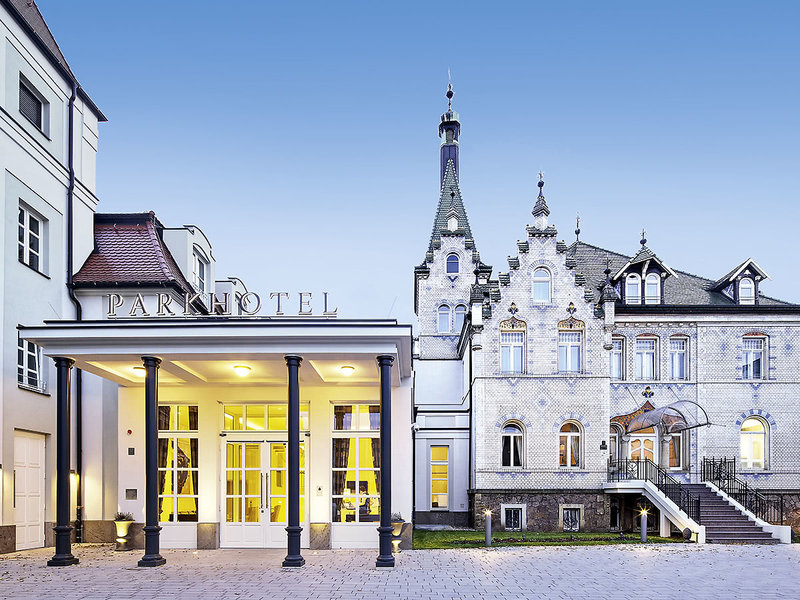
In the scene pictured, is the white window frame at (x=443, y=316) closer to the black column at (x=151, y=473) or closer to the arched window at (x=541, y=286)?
the arched window at (x=541, y=286)

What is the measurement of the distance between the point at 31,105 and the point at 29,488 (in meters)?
10.00

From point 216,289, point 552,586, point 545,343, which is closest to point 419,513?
point 545,343

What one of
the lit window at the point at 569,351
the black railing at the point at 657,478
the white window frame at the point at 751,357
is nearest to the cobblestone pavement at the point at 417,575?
the black railing at the point at 657,478

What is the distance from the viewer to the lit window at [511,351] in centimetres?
2664

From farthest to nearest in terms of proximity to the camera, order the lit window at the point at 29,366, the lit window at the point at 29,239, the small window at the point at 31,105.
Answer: the small window at the point at 31,105
the lit window at the point at 29,239
the lit window at the point at 29,366

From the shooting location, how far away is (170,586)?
12523 mm

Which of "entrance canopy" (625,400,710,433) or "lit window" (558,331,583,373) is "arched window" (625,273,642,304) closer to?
"lit window" (558,331,583,373)

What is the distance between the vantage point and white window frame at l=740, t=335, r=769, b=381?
2705 cm

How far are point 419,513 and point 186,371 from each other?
50.3 ft

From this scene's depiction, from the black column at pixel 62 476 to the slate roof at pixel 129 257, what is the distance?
6.38 meters

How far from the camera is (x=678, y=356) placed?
89.7 feet

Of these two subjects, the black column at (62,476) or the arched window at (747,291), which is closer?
the black column at (62,476)

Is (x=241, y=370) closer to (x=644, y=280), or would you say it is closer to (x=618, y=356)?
(x=618, y=356)

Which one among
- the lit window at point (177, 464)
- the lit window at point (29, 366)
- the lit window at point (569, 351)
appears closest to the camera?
the lit window at point (177, 464)
